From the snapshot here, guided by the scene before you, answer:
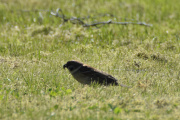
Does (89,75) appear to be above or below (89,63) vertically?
below

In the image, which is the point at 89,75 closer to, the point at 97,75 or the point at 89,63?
the point at 97,75

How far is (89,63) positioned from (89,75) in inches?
58.4

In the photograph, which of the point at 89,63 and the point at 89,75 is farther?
the point at 89,63

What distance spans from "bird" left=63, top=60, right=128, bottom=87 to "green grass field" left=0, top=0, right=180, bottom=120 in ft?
0.52

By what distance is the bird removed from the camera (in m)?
5.33

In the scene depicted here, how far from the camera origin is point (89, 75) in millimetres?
5355

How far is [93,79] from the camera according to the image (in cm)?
540

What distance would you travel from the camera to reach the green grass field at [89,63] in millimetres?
4516

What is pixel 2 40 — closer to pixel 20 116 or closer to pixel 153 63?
pixel 153 63

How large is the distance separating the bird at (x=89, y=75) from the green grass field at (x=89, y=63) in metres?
0.16

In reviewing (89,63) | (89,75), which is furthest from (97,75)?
(89,63)

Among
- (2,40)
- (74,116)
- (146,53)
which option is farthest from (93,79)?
(2,40)

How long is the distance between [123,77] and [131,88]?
2.02 feet

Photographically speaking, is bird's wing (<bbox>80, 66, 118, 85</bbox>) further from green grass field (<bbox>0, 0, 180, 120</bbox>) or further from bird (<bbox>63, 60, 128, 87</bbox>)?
green grass field (<bbox>0, 0, 180, 120</bbox>)
